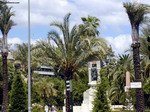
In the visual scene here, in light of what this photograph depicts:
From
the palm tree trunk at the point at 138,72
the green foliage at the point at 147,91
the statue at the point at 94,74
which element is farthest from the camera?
the statue at the point at 94,74

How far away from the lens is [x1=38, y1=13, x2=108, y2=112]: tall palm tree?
29.9 metres

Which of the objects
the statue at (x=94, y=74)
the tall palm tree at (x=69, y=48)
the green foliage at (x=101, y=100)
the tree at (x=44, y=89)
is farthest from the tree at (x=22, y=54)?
the green foliage at (x=101, y=100)

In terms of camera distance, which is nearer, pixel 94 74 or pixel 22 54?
pixel 94 74

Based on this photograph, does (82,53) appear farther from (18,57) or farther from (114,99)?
(114,99)

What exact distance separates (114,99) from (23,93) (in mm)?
33184

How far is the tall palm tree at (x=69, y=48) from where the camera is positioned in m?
29.9

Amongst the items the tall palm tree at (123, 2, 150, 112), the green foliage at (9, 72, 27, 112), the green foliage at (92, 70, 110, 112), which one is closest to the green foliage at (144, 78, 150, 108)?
the green foliage at (9, 72, 27, 112)

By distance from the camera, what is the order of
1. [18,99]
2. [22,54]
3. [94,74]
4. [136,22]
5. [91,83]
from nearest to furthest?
[136,22] → [18,99] → [94,74] → [91,83] → [22,54]

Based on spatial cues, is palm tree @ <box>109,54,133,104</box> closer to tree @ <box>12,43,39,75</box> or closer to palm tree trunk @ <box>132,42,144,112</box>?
tree @ <box>12,43,39,75</box>

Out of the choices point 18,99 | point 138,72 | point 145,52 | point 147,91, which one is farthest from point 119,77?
point 138,72

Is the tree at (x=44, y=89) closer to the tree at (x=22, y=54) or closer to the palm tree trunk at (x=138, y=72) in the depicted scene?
the tree at (x=22, y=54)

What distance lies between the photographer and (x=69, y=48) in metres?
30.2

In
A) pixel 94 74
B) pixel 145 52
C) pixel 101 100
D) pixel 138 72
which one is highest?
pixel 145 52

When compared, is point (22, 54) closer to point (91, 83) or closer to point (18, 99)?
point (91, 83)
